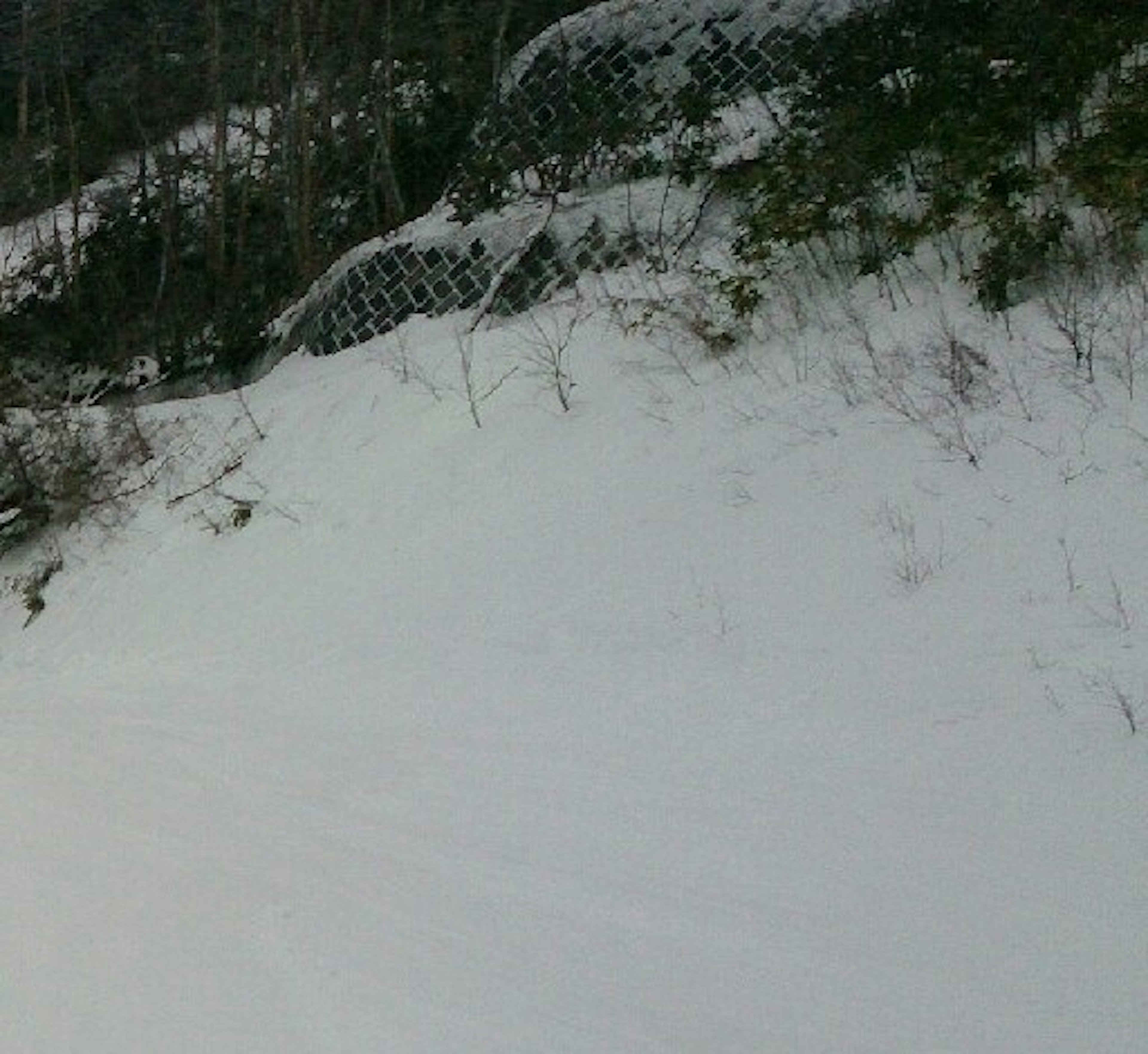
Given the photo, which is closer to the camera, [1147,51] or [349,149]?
[1147,51]

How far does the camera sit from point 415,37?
44.9 ft

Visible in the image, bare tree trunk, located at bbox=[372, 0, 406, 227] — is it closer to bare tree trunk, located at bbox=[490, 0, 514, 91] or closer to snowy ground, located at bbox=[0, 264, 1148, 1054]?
bare tree trunk, located at bbox=[490, 0, 514, 91]

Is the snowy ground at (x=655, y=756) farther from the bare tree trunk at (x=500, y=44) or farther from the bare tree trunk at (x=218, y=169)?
the bare tree trunk at (x=218, y=169)

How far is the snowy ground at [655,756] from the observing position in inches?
98.5

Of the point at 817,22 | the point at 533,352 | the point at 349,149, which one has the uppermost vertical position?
the point at 349,149

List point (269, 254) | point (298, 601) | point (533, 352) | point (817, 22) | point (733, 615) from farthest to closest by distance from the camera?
point (269, 254) < point (817, 22) < point (533, 352) < point (298, 601) < point (733, 615)

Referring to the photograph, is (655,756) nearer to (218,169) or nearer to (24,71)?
(218,169)

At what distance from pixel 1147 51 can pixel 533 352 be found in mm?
4366

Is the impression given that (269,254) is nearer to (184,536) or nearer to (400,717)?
(184,536)

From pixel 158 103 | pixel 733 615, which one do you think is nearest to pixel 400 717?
pixel 733 615

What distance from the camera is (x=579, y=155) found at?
10.1 m

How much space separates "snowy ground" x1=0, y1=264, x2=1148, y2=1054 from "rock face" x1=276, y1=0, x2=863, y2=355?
3203 millimetres

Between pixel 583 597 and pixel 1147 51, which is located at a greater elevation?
pixel 1147 51

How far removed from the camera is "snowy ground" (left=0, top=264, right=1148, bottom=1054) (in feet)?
8.21
